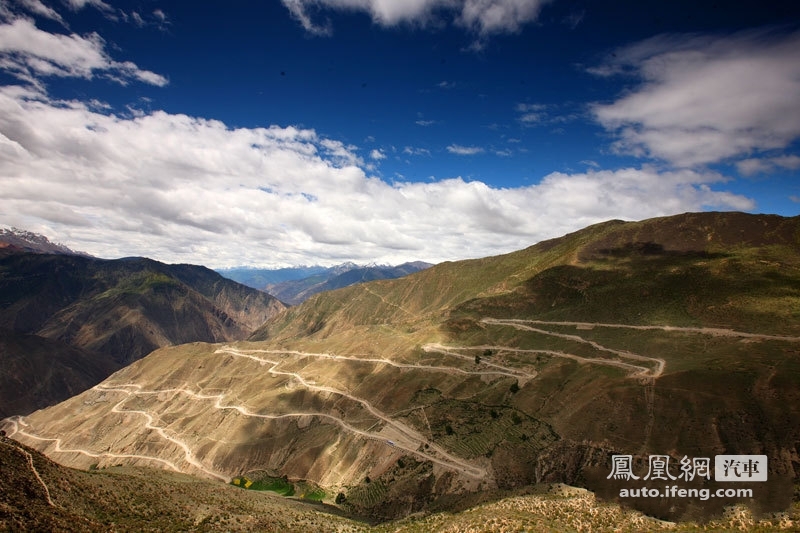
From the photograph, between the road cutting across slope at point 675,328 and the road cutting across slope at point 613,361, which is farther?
the road cutting across slope at point 675,328

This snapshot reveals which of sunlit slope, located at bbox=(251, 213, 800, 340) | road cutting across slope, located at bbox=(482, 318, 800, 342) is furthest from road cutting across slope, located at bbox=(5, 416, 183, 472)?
road cutting across slope, located at bbox=(482, 318, 800, 342)

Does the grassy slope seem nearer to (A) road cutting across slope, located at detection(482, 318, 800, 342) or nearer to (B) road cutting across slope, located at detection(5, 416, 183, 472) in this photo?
(A) road cutting across slope, located at detection(482, 318, 800, 342)

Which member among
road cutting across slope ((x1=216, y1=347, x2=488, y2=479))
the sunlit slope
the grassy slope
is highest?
the sunlit slope

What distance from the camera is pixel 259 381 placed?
17400cm

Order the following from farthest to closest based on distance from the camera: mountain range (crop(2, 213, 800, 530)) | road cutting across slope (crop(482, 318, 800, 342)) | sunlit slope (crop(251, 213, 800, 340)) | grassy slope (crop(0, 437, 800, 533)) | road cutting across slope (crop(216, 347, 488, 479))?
1. sunlit slope (crop(251, 213, 800, 340))
2. road cutting across slope (crop(482, 318, 800, 342))
3. road cutting across slope (crop(216, 347, 488, 479))
4. mountain range (crop(2, 213, 800, 530))
5. grassy slope (crop(0, 437, 800, 533))

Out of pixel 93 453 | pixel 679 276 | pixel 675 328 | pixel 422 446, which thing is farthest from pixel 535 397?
pixel 93 453

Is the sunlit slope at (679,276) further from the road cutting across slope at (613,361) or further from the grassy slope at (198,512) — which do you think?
the grassy slope at (198,512)

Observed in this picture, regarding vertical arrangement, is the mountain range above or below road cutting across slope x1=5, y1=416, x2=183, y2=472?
above

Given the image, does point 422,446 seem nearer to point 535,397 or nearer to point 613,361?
point 535,397

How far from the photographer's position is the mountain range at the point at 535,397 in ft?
226

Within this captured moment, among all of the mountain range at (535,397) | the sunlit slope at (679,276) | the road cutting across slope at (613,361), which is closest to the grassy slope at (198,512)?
the mountain range at (535,397)

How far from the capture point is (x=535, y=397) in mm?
95188

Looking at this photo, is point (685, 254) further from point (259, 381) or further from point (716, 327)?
point (259, 381)

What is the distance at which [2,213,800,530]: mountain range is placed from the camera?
226ft
